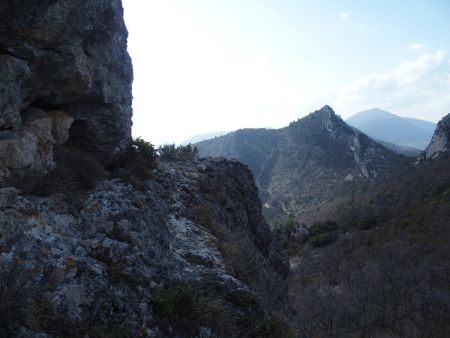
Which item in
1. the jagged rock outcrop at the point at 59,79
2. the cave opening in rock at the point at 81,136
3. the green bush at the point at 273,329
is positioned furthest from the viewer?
the cave opening in rock at the point at 81,136

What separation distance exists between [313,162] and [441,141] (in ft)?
88.5

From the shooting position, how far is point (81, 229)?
221 inches

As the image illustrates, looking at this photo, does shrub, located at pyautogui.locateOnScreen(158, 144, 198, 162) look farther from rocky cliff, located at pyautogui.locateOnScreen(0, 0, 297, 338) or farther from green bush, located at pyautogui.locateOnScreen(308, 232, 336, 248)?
green bush, located at pyautogui.locateOnScreen(308, 232, 336, 248)

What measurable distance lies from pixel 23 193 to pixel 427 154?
74.7 m

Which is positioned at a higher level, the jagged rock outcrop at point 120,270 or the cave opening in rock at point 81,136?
the cave opening in rock at point 81,136

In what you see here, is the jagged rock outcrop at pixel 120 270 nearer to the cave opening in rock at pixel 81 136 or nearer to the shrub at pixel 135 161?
the shrub at pixel 135 161

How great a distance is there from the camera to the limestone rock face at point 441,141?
210 ft

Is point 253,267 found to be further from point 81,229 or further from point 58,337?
point 58,337

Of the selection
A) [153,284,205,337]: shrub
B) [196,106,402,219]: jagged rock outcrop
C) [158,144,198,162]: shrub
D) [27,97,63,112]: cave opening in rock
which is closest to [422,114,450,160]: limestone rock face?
[196,106,402,219]: jagged rock outcrop

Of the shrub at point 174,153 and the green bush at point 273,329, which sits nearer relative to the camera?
the green bush at point 273,329

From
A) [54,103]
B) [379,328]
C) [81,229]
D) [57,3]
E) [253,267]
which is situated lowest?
[379,328]

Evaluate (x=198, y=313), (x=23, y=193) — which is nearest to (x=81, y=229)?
(x=23, y=193)

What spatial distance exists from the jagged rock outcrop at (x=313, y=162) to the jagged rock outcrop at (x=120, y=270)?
68.5m

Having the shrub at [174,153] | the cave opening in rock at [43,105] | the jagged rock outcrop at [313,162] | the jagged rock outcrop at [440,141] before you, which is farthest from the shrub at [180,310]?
the jagged rock outcrop at [313,162]
